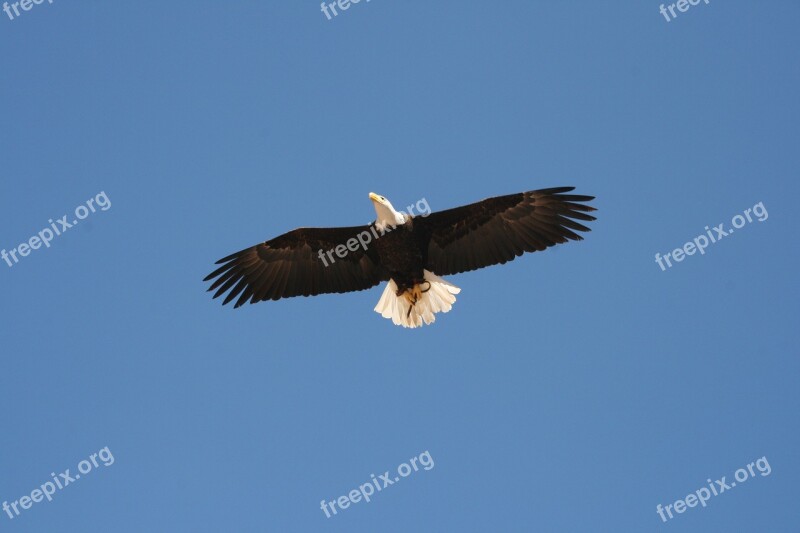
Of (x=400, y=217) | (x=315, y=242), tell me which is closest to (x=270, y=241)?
(x=315, y=242)

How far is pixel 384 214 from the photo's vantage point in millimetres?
13672

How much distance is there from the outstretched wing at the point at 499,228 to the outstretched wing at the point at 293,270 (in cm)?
90

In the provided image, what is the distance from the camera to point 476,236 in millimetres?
13938

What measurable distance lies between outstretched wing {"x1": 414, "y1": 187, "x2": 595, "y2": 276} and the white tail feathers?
0.24 meters

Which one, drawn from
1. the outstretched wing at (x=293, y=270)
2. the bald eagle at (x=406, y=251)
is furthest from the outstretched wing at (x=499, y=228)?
the outstretched wing at (x=293, y=270)

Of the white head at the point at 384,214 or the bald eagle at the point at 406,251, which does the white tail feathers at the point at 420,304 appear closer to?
the bald eagle at the point at 406,251

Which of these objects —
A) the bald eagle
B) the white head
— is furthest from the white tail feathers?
the white head

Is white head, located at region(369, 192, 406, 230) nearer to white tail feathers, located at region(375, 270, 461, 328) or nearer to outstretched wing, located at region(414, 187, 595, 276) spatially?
outstretched wing, located at region(414, 187, 595, 276)

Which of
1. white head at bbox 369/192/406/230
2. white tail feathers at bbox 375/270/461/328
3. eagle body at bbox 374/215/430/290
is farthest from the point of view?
white tail feathers at bbox 375/270/461/328

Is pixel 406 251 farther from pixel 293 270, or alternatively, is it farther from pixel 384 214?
pixel 293 270

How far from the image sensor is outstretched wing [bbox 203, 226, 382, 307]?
46.8 ft

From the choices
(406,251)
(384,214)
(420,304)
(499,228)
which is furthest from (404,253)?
(499,228)

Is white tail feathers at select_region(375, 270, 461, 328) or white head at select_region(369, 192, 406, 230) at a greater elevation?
white head at select_region(369, 192, 406, 230)

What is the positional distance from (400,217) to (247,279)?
86.7 inches
